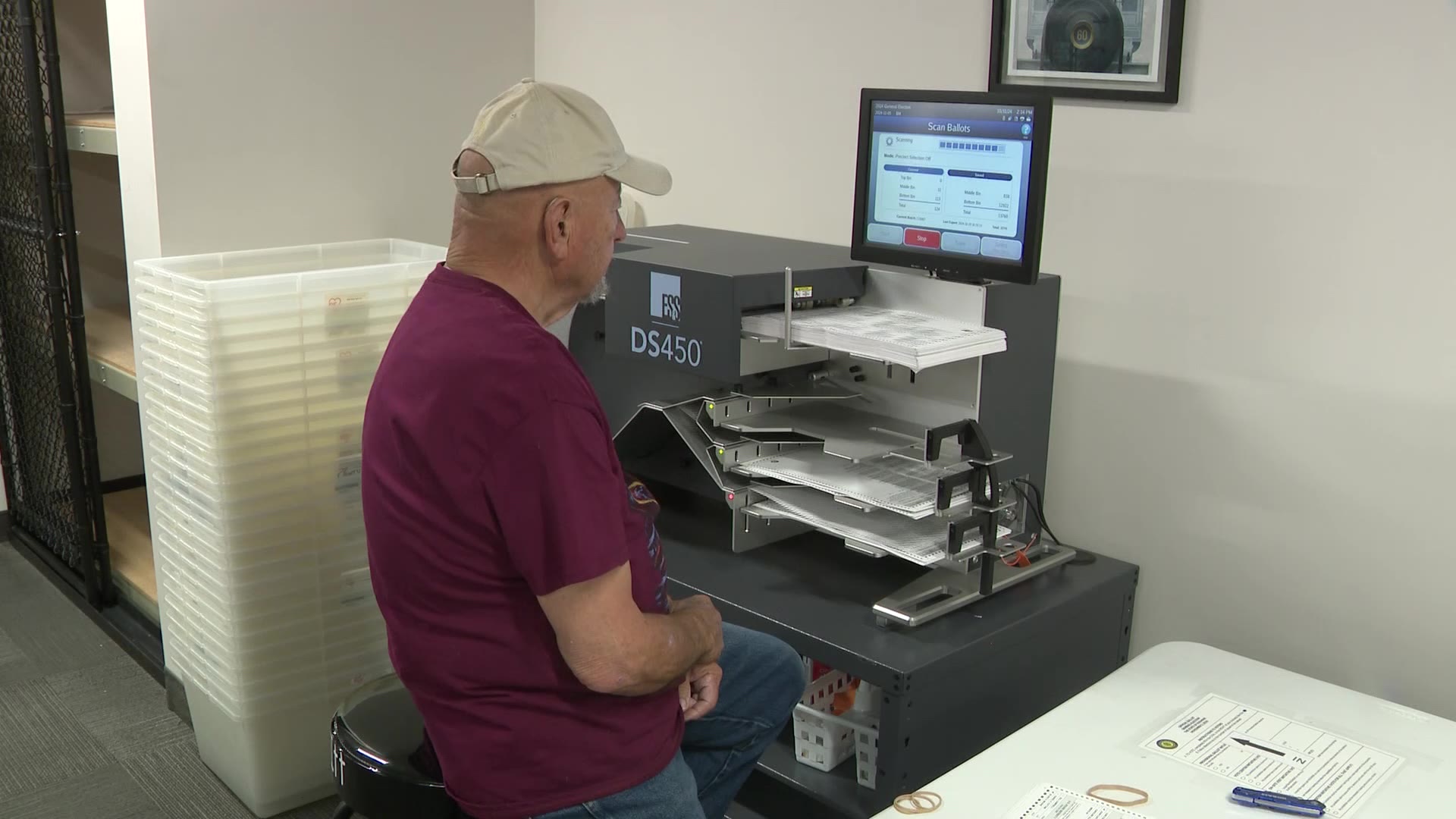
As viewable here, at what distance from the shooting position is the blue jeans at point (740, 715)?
65.0 inches

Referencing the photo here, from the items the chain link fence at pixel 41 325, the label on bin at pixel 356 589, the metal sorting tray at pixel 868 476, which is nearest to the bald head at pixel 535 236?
the metal sorting tray at pixel 868 476

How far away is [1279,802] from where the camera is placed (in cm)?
127

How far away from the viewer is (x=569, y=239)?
1.37 metres

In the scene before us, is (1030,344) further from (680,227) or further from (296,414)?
(296,414)

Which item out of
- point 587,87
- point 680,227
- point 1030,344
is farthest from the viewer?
point 587,87

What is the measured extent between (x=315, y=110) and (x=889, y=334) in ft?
4.74

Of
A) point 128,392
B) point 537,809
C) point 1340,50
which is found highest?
point 1340,50

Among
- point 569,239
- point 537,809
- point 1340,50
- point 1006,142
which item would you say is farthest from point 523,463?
point 1340,50

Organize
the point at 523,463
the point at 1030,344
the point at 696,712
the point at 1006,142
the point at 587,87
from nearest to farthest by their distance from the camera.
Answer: the point at 523,463, the point at 696,712, the point at 1006,142, the point at 1030,344, the point at 587,87

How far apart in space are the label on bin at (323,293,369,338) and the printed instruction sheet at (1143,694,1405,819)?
1.55m

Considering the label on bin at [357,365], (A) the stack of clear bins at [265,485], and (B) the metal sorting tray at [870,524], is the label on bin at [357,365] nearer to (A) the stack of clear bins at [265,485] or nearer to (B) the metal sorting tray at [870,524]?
(A) the stack of clear bins at [265,485]

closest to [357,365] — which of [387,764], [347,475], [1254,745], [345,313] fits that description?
[345,313]

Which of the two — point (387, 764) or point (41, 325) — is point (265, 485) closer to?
point (387, 764)

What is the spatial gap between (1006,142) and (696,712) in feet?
2.88
